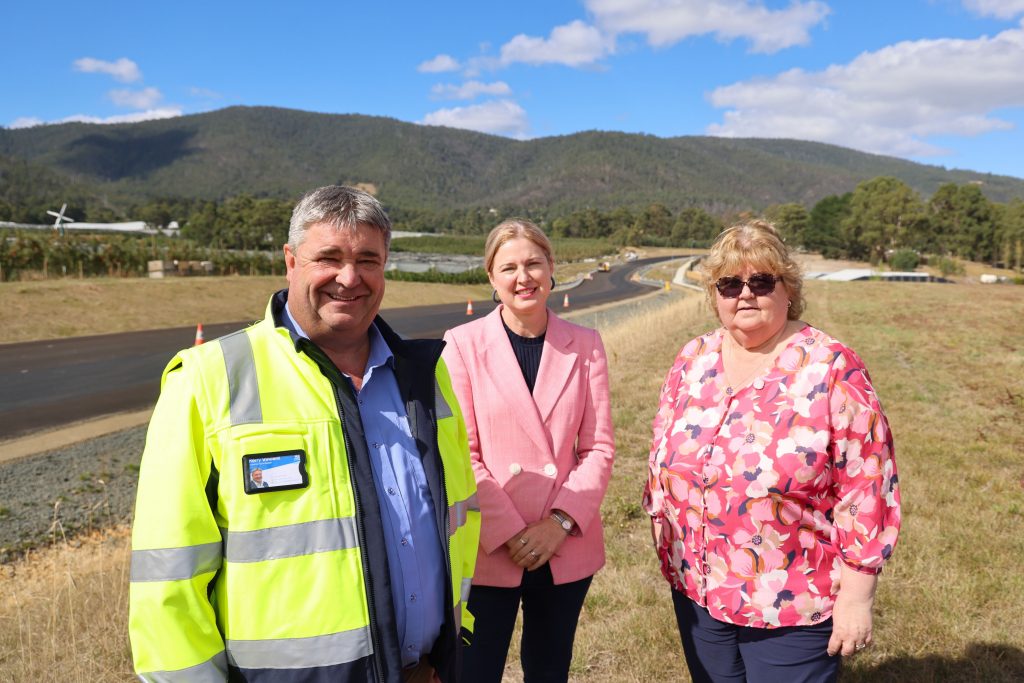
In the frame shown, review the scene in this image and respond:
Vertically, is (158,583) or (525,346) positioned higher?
(525,346)

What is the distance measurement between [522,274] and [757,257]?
0.85 m

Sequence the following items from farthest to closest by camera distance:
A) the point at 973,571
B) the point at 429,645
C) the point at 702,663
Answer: the point at 973,571 < the point at 702,663 < the point at 429,645

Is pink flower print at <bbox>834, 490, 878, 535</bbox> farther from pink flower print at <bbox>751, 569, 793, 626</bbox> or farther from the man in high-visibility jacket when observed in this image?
the man in high-visibility jacket

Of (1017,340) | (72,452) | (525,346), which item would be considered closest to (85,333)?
(72,452)

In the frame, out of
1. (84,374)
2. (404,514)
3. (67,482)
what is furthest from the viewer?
(84,374)

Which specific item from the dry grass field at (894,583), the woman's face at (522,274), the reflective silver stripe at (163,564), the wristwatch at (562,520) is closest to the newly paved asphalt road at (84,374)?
the dry grass field at (894,583)

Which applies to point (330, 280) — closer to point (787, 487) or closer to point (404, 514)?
point (404, 514)

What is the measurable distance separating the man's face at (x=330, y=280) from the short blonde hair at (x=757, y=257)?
50.8 inches

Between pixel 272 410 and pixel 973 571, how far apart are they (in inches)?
176

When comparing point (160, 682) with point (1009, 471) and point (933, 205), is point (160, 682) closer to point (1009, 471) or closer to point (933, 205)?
point (1009, 471)

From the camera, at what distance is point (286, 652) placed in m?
1.45

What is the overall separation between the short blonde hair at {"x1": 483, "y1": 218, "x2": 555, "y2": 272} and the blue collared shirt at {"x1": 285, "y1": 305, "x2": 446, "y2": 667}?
89 centimetres

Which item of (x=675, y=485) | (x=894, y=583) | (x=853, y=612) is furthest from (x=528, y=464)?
(x=894, y=583)

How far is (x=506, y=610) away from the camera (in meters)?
2.41
